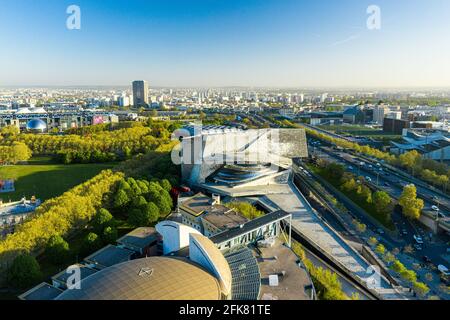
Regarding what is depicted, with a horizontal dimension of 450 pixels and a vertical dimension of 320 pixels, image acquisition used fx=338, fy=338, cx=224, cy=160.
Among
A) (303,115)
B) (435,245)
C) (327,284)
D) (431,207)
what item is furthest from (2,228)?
(303,115)

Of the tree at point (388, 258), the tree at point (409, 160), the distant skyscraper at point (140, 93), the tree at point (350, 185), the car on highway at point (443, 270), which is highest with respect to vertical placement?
the distant skyscraper at point (140, 93)

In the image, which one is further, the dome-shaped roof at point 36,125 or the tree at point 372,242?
the dome-shaped roof at point 36,125

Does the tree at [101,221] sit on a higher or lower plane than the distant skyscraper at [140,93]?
lower

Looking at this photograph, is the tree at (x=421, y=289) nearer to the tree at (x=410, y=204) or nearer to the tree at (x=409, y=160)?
the tree at (x=410, y=204)

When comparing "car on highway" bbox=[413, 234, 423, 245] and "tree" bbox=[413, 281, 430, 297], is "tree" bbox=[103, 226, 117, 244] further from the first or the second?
"car on highway" bbox=[413, 234, 423, 245]

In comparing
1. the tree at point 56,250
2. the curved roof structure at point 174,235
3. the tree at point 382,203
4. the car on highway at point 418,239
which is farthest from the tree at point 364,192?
the tree at point 56,250

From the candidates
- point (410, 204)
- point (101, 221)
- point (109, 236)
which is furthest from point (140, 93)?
point (410, 204)
